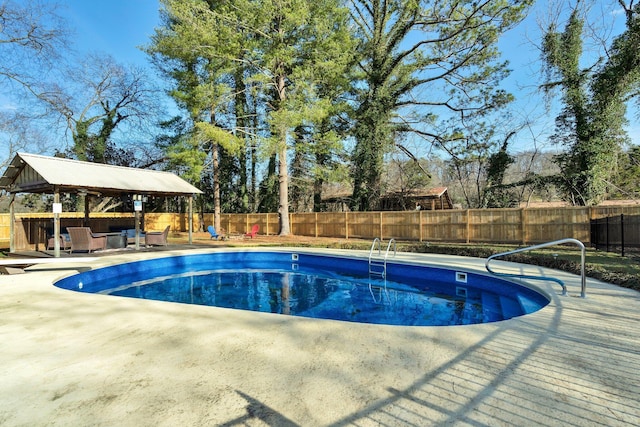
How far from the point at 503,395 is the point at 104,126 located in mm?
30263

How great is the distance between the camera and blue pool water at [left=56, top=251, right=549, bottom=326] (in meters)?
5.97

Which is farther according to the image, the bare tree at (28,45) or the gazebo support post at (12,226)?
the bare tree at (28,45)

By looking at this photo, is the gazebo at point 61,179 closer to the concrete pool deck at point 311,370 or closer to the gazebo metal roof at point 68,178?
the gazebo metal roof at point 68,178

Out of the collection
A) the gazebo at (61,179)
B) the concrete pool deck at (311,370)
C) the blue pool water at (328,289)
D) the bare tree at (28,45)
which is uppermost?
the bare tree at (28,45)

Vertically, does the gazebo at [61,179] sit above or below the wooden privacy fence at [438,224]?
above

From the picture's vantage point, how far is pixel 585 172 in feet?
50.9

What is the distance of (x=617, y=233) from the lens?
9539 mm

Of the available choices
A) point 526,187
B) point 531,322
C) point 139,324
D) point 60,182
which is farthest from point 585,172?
point 60,182

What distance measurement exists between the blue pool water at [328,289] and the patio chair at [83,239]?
2496 mm

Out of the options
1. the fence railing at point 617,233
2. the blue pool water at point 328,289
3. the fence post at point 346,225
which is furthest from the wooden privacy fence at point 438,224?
the blue pool water at point 328,289

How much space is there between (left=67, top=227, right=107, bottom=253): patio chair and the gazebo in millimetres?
529

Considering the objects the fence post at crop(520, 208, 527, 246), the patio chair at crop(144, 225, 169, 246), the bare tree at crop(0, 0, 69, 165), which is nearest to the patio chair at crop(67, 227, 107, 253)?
the patio chair at crop(144, 225, 169, 246)

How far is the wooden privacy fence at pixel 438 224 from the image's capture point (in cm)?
1212

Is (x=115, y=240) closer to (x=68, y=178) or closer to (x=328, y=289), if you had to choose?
(x=68, y=178)
